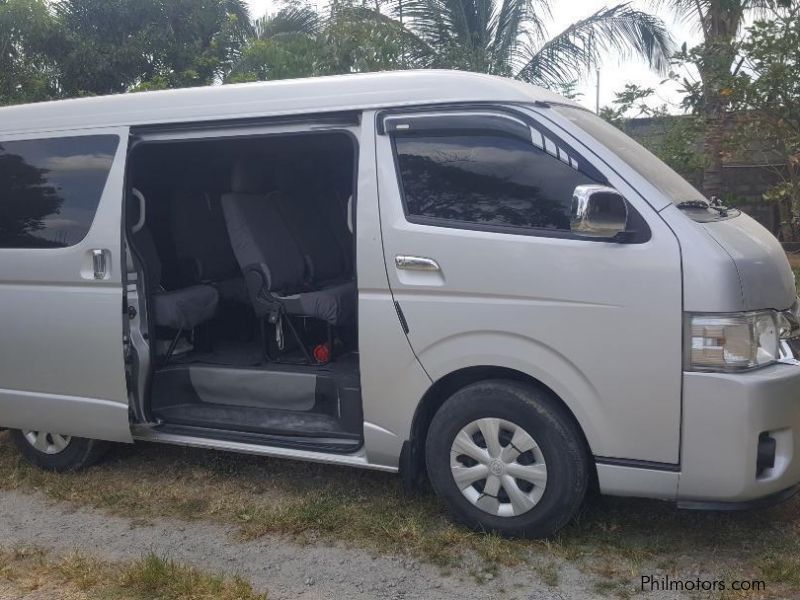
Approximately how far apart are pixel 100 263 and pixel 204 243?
1.08 metres

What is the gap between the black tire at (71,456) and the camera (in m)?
5.44

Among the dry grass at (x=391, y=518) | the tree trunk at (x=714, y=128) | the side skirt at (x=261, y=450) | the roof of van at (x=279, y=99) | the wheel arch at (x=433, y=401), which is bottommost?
the dry grass at (x=391, y=518)

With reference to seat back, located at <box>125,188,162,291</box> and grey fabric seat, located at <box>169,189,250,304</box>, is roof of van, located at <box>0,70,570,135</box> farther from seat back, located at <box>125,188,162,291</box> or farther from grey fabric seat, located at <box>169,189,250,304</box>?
grey fabric seat, located at <box>169,189,250,304</box>

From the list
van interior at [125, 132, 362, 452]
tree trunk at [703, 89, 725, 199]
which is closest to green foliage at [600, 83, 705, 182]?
tree trunk at [703, 89, 725, 199]

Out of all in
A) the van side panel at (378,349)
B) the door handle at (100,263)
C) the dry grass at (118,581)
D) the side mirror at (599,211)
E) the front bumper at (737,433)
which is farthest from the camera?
the door handle at (100,263)

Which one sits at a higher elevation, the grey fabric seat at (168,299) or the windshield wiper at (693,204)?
the windshield wiper at (693,204)

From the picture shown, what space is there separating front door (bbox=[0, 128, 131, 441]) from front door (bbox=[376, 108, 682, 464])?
174 cm

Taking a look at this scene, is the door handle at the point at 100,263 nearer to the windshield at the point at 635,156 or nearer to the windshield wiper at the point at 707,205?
the windshield at the point at 635,156

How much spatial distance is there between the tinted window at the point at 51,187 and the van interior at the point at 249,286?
0.75ft

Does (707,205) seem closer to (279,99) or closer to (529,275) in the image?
(529,275)

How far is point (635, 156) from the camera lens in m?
4.23

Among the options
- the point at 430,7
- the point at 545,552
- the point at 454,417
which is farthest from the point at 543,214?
the point at 430,7

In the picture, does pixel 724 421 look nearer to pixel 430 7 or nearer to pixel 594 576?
pixel 594 576

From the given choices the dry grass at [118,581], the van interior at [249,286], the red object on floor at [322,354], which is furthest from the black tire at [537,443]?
the red object on floor at [322,354]
